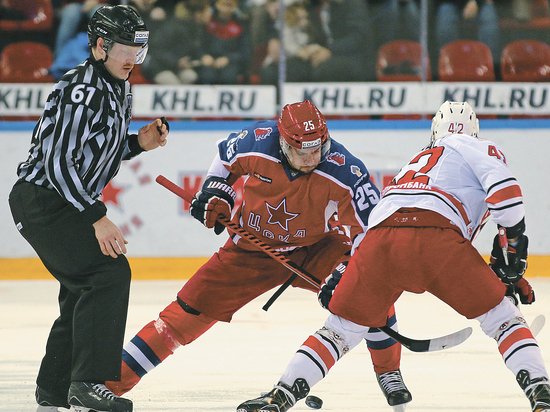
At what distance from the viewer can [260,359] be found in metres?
3.35

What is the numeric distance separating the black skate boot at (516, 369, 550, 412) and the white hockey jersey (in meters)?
0.43

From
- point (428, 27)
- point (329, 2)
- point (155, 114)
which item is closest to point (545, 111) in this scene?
point (428, 27)

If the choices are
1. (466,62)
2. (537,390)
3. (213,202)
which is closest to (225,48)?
(466,62)

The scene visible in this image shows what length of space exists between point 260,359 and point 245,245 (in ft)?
2.39

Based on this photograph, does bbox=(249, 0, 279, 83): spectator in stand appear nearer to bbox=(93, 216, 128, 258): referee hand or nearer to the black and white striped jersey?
the black and white striped jersey

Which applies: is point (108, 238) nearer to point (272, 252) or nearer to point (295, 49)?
point (272, 252)

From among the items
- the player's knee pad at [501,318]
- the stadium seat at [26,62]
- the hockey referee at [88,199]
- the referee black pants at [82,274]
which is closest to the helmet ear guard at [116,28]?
the hockey referee at [88,199]

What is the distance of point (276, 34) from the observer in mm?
5789

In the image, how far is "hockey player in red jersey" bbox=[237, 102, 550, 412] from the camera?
7.35ft

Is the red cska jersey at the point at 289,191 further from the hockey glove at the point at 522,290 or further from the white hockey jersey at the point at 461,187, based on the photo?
the hockey glove at the point at 522,290

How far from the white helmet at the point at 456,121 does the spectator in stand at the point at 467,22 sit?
3.22 m

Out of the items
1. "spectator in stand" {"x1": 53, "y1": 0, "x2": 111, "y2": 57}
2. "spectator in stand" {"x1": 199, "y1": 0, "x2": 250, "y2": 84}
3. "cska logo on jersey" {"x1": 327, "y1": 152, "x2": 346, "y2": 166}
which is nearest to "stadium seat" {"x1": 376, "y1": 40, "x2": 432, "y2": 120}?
"spectator in stand" {"x1": 199, "y1": 0, "x2": 250, "y2": 84}

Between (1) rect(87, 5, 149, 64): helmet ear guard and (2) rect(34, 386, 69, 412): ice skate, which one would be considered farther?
(2) rect(34, 386, 69, 412): ice skate

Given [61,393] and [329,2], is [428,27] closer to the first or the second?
[329,2]
